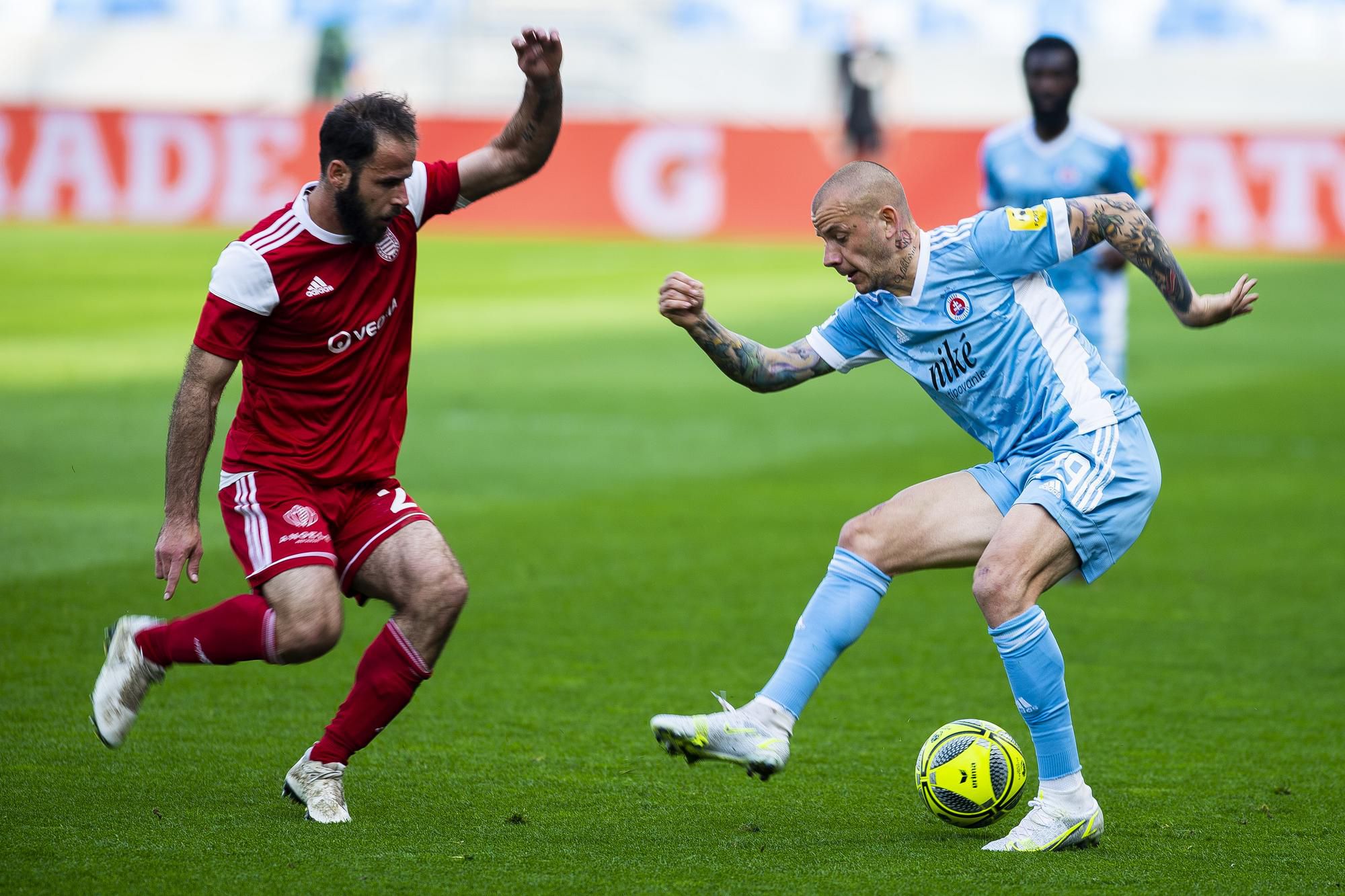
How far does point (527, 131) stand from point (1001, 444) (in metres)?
1.83

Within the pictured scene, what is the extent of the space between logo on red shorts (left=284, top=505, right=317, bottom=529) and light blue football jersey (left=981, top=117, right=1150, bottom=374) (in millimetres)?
4900

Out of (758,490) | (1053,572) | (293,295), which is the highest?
(293,295)

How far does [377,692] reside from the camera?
5.26 meters


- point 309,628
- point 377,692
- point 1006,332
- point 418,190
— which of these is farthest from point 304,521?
point 1006,332

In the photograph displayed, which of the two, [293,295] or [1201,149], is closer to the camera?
[293,295]

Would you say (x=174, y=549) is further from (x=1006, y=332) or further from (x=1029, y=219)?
(x=1029, y=219)

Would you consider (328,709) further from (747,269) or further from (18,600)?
(747,269)

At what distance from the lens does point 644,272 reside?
78.0ft

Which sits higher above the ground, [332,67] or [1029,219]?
[332,67]

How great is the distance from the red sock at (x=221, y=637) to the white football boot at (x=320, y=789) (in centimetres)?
34

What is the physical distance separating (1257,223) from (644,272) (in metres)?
9.92

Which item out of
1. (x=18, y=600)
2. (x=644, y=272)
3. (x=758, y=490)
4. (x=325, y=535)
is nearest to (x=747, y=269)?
(x=644, y=272)

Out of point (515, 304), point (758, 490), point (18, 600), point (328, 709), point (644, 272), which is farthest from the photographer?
point (644, 272)

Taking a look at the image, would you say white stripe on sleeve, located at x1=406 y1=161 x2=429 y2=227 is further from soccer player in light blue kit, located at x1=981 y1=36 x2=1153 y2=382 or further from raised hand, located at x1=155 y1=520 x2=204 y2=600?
soccer player in light blue kit, located at x1=981 y1=36 x2=1153 y2=382
